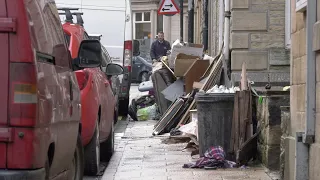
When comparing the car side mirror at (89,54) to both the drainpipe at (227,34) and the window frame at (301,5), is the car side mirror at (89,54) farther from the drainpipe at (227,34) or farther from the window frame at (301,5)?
the drainpipe at (227,34)

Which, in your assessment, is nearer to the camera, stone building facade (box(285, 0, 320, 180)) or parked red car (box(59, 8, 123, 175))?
stone building facade (box(285, 0, 320, 180))

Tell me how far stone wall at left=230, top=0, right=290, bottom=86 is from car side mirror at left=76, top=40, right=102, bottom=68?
4.99 metres

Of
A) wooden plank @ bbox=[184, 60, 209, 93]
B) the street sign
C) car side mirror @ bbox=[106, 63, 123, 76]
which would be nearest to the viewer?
car side mirror @ bbox=[106, 63, 123, 76]

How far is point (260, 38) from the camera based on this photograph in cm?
1116

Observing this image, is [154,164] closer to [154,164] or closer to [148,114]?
[154,164]

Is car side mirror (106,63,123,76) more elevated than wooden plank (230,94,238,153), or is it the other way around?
car side mirror (106,63,123,76)

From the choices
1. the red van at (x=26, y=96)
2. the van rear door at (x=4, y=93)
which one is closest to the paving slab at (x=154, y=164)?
the red van at (x=26, y=96)

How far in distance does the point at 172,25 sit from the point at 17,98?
130ft

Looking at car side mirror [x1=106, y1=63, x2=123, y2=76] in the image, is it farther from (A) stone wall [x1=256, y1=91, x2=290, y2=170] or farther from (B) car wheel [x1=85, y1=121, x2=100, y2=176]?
(A) stone wall [x1=256, y1=91, x2=290, y2=170]

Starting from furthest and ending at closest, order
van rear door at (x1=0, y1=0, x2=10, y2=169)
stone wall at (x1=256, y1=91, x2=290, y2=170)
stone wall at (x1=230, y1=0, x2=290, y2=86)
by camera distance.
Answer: stone wall at (x1=230, y1=0, x2=290, y2=86), stone wall at (x1=256, y1=91, x2=290, y2=170), van rear door at (x1=0, y1=0, x2=10, y2=169)

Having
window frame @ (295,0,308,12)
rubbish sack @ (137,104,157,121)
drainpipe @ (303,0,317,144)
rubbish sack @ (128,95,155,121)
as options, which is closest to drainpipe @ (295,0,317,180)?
drainpipe @ (303,0,317,144)

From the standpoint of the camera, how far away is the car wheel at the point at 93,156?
835 centimetres

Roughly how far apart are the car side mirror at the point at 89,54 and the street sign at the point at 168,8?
44.5 ft

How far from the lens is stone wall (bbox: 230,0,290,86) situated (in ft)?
36.2
